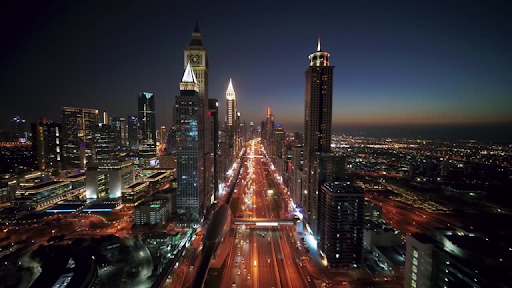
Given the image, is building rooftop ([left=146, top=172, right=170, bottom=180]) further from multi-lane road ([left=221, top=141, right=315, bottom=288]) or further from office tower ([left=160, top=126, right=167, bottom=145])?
office tower ([left=160, top=126, right=167, bottom=145])

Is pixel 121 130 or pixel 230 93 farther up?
pixel 230 93

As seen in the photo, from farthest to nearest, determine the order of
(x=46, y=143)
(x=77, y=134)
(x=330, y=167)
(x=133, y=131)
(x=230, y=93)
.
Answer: (x=133, y=131), (x=230, y=93), (x=77, y=134), (x=46, y=143), (x=330, y=167)

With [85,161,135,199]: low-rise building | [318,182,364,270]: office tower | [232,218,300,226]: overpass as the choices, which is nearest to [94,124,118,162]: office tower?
[85,161,135,199]: low-rise building

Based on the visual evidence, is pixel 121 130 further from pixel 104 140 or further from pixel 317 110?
pixel 317 110

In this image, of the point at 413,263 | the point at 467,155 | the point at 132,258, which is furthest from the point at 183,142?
the point at 467,155

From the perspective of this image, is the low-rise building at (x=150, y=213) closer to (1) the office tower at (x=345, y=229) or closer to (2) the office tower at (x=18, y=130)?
(1) the office tower at (x=345, y=229)

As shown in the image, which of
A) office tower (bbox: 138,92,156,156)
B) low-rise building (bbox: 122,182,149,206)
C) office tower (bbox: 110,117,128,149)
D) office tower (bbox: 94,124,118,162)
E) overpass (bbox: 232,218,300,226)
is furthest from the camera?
office tower (bbox: 110,117,128,149)

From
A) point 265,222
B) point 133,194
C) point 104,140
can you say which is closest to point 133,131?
point 104,140
